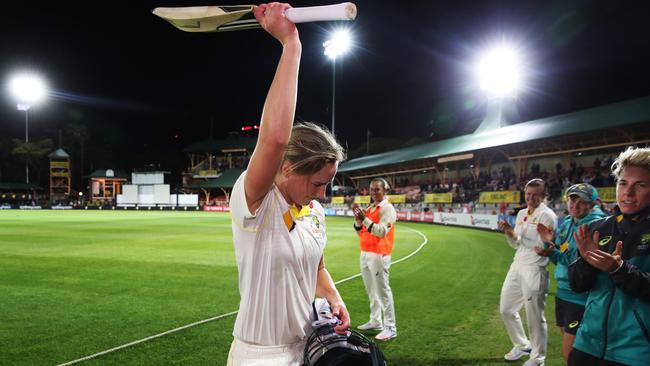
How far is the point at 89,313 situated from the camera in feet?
22.6

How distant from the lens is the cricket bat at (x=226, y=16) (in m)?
1.46

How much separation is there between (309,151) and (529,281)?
15.5 ft

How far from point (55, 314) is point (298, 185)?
7074 millimetres

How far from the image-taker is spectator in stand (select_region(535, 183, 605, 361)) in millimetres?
4164

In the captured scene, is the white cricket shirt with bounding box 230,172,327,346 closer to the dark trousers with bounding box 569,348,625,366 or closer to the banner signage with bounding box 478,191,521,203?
the dark trousers with bounding box 569,348,625,366

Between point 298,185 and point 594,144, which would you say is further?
point 594,144

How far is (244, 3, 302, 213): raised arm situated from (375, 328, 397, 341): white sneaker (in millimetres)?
5099

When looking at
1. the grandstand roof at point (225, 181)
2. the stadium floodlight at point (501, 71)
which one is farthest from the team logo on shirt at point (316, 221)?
the grandstand roof at point (225, 181)

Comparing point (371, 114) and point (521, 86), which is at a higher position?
point (371, 114)

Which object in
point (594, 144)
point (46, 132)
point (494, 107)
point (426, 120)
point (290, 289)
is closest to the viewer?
point (290, 289)

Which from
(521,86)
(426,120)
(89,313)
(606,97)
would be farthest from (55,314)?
(426,120)

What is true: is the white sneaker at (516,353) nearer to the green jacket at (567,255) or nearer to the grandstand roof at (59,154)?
the green jacket at (567,255)

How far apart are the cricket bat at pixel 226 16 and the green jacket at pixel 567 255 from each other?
12.9 feet

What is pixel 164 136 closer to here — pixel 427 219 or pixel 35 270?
pixel 427 219
